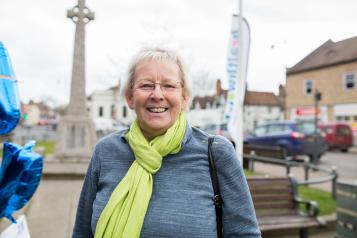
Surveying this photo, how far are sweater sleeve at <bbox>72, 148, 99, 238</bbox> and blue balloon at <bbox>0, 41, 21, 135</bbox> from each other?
46cm

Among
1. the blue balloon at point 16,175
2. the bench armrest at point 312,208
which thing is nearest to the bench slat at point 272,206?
the bench armrest at point 312,208

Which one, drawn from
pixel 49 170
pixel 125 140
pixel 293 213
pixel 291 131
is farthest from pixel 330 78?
pixel 291 131

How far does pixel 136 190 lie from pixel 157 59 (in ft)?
2.18

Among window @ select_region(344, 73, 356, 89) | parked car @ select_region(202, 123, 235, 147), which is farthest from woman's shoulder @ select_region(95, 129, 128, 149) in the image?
parked car @ select_region(202, 123, 235, 147)

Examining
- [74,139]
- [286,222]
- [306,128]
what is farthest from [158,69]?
[306,128]

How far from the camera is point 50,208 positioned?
5.41 metres

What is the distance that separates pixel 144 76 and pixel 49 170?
6684mm

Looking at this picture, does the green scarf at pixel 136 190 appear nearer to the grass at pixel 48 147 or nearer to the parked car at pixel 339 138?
the grass at pixel 48 147

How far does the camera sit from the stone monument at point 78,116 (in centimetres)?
1015

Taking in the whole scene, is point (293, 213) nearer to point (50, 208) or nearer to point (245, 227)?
point (245, 227)

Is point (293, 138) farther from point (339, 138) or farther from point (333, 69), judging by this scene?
point (333, 69)

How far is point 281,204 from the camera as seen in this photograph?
4488mm

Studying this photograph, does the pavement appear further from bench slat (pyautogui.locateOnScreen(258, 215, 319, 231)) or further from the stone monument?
the stone monument

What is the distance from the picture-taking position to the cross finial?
10334 mm
